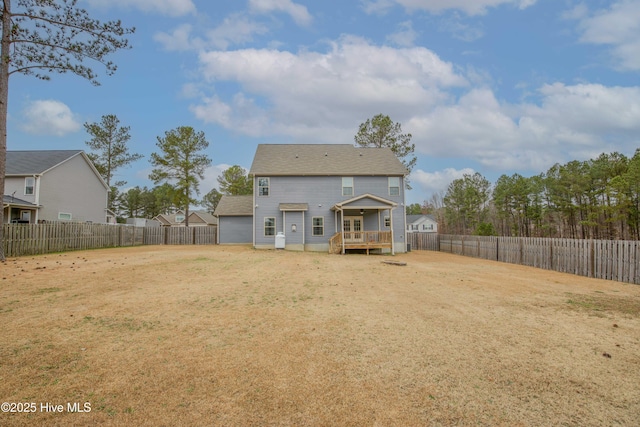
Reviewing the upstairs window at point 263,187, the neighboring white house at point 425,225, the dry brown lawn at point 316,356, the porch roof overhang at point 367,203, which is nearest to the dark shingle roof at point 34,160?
the upstairs window at point 263,187

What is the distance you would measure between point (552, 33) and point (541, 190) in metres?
29.2

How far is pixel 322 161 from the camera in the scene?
23.8 meters

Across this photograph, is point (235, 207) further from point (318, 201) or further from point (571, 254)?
point (571, 254)

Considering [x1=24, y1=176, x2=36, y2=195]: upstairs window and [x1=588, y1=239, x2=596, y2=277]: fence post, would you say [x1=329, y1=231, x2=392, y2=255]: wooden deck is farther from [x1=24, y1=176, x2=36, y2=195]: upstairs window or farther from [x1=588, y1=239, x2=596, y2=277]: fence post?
[x1=24, y1=176, x2=36, y2=195]: upstairs window

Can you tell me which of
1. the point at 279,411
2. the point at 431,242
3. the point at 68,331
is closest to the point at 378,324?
the point at 279,411

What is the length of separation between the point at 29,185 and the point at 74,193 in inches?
128

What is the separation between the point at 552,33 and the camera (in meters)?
13.8

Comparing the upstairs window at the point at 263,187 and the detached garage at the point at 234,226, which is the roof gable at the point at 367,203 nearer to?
the upstairs window at the point at 263,187

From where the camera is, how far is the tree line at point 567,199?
25.7 meters

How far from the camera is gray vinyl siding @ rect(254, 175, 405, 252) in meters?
22.2

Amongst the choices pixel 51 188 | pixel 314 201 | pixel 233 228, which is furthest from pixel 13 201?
pixel 314 201

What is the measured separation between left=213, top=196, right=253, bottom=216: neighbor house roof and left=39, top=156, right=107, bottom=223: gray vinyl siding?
10.7m

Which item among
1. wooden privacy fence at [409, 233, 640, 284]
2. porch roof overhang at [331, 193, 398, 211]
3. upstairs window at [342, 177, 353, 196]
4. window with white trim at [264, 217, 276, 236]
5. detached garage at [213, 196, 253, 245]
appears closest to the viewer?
wooden privacy fence at [409, 233, 640, 284]

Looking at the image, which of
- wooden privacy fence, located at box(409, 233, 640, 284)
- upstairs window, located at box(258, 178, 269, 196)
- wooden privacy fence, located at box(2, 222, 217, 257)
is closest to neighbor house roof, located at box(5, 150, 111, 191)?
wooden privacy fence, located at box(2, 222, 217, 257)
